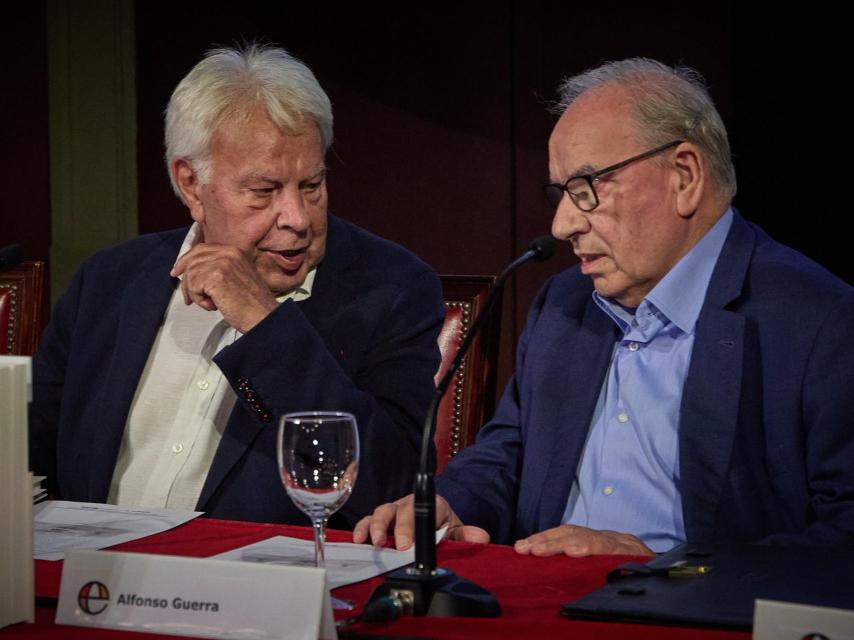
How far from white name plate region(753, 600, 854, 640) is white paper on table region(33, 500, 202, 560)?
0.91 meters

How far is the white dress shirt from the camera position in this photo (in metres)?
2.18

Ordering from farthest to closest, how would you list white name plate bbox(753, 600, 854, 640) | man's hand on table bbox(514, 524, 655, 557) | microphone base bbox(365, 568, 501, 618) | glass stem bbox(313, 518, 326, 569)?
1. man's hand on table bbox(514, 524, 655, 557)
2. glass stem bbox(313, 518, 326, 569)
3. microphone base bbox(365, 568, 501, 618)
4. white name plate bbox(753, 600, 854, 640)

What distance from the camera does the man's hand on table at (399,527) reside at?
1645 mm

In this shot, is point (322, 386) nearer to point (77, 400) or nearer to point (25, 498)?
point (77, 400)

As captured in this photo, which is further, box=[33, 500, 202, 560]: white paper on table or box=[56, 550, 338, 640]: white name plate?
box=[33, 500, 202, 560]: white paper on table

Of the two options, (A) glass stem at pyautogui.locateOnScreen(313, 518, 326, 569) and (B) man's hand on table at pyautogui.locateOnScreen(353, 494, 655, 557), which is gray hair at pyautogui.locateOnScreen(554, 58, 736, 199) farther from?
(A) glass stem at pyautogui.locateOnScreen(313, 518, 326, 569)

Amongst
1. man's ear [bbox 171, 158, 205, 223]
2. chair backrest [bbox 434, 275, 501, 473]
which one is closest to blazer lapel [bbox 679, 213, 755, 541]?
chair backrest [bbox 434, 275, 501, 473]

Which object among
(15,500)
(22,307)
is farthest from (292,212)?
(15,500)

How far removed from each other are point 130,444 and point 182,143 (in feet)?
1.90

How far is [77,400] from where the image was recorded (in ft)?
7.55

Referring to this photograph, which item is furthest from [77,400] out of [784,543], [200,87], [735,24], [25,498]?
[735,24]

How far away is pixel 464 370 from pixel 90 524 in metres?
0.85

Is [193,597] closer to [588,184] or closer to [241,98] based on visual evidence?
[588,184]

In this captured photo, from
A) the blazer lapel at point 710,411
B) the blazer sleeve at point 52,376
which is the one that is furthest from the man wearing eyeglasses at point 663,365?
the blazer sleeve at point 52,376
